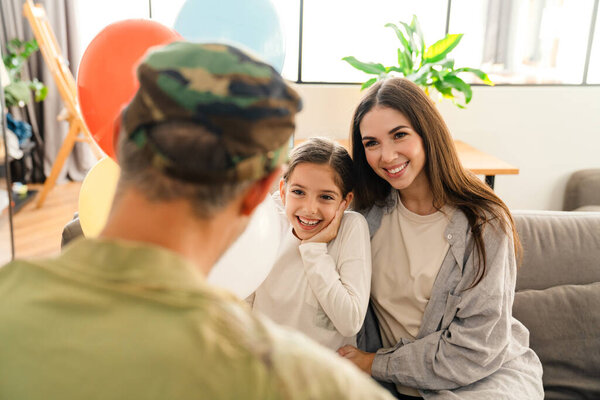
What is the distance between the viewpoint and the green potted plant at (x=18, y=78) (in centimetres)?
386

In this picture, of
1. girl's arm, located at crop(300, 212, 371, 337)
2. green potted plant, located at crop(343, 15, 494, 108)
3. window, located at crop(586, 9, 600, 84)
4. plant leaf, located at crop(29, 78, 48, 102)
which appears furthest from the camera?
plant leaf, located at crop(29, 78, 48, 102)

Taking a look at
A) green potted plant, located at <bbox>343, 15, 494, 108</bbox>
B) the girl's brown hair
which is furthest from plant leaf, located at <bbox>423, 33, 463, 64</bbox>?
the girl's brown hair

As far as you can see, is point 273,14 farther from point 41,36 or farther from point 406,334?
point 41,36

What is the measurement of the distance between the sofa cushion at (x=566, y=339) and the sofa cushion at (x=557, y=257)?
0.08 m

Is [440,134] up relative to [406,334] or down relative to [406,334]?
up

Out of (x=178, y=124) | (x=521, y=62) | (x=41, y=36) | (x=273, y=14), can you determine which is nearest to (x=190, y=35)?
(x=273, y=14)

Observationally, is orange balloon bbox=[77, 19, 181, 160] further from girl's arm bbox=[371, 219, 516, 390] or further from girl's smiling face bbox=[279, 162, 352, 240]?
girl's arm bbox=[371, 219, 516, 390]

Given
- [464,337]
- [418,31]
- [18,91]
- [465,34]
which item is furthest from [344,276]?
[18,91]

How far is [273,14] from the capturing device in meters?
1.47

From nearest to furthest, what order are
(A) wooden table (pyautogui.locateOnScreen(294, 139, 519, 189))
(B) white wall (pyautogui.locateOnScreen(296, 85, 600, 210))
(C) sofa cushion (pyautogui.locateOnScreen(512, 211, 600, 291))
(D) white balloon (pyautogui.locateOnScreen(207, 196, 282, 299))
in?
(D) white balloon (pyautogui.locateOnScreen(207, 196, 282, 299)), (C) sofa cushion (pyautogui.locateOnScreen(512, 211, 600, 291)), (A) wooden table (pyautogui.locateOnScreen(294, 139, 519, 189)), (B) white wall (pyautogui.locateOnScreen(296, 85, 600, 210))

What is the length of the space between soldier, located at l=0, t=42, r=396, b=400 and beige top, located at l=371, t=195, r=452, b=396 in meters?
0.95

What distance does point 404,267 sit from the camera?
4.93 ft

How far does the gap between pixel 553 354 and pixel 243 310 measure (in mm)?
1520

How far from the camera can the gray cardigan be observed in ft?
4.53
